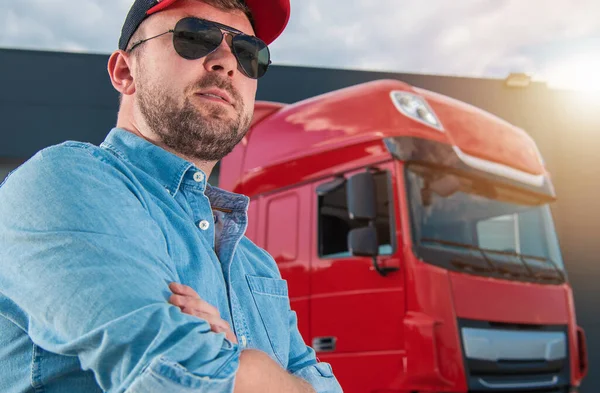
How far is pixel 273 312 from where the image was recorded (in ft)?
Answer: 5.46

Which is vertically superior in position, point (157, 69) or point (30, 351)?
point (157, 69)

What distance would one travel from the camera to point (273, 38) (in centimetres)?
204

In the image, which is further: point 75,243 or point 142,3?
point 142,3

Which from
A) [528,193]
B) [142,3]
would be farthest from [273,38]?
[528,193]

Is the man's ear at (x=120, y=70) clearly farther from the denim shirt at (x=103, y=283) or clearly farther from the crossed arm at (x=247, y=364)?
the crossed arm at (x=247, y=364)

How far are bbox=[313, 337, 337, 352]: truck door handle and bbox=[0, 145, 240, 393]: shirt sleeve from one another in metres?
2.74

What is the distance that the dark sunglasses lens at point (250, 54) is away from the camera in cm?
183

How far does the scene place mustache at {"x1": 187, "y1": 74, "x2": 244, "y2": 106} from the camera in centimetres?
168

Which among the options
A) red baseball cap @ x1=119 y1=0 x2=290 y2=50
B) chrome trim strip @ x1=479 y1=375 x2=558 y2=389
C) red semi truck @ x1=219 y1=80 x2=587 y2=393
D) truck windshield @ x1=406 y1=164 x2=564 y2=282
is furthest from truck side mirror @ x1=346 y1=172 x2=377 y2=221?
red baseball cap @ x1=119 y1=0 x2=290 y2=50

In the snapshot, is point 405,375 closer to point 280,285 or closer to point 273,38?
point 280,285

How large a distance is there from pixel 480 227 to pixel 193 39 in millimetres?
2859

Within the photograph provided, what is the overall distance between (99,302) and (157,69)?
0.87m

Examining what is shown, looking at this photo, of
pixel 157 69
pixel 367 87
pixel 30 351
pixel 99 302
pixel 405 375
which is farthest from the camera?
pixel 367 87

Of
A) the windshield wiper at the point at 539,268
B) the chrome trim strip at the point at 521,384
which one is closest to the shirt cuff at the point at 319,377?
the chrome trim strip at the point at 521,384
